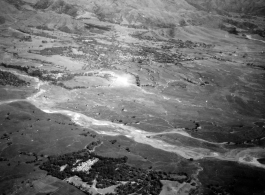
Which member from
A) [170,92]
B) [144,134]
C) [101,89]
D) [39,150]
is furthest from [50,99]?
[170,92]

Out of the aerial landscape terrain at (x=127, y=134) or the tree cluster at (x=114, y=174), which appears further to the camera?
the aerial landscape terrain at (x=127, y=134)

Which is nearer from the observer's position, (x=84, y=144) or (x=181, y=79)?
(x=84, y=144)

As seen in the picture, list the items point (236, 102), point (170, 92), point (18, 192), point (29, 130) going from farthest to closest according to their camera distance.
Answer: point (170, 92) → point (236, 102) → point (29, 130) → point (18, 192)

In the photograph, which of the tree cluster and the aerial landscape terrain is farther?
the aerial landscape terrain

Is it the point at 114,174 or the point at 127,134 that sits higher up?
the point at 127,134

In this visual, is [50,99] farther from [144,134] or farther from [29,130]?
[144,134]

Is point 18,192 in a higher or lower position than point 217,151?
lower

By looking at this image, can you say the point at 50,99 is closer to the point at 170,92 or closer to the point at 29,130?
the point at 29,130

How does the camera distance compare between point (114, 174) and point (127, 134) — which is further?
point (127, 134)

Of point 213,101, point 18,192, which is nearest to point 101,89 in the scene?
point 213,101

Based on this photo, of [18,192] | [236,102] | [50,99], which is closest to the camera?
[18,192]
